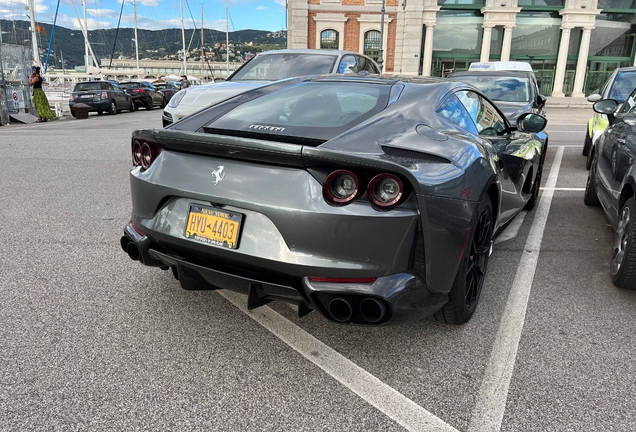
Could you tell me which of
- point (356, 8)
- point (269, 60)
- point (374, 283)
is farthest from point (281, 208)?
point (356, 8)

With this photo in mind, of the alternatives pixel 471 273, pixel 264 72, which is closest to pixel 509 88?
pixel 264 72

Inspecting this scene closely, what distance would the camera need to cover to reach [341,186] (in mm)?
2291

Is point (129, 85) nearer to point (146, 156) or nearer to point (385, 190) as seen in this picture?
point (146, 156)

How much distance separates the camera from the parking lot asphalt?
85.1 inches

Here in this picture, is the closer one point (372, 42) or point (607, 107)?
point (607, 107)

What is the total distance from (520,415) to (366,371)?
0.73 meters

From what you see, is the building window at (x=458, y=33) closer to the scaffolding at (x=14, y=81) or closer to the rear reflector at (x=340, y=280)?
the scaffolding at (x=14, y=81)

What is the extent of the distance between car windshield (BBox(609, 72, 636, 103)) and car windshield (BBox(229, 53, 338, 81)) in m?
4.92

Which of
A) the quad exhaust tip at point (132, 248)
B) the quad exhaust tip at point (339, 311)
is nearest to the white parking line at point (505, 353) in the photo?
the quad exhaust tip at point (339, 311)

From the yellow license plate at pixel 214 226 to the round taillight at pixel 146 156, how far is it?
53 cm

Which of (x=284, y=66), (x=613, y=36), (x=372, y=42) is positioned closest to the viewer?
(x=284, y=66)

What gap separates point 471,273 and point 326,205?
1229 mm

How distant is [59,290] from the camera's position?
10.9 ft

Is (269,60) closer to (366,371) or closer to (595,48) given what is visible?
(366,371)
